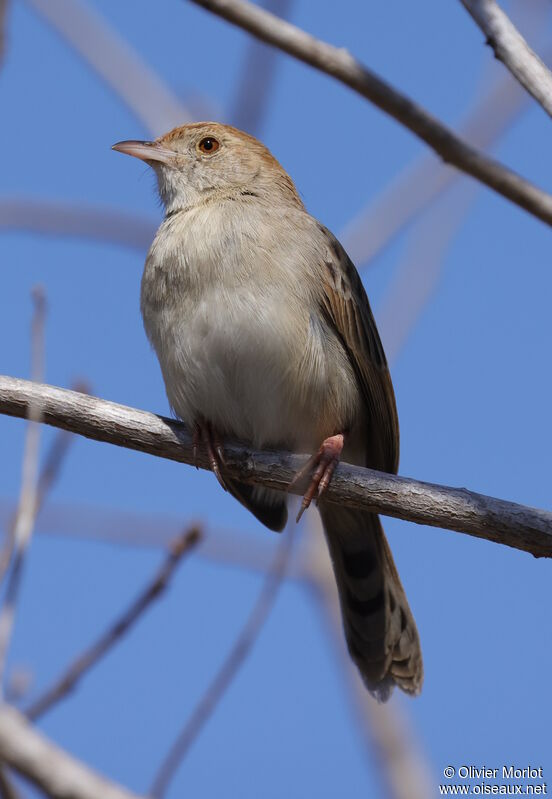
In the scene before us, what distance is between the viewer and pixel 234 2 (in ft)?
11.5

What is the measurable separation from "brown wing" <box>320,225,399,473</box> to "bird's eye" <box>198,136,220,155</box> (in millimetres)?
981

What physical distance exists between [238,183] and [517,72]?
9.25 ft

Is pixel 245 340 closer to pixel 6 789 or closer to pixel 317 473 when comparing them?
pixel 317 473

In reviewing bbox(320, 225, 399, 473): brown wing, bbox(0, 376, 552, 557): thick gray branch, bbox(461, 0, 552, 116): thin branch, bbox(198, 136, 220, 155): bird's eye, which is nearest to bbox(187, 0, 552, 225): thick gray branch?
bbox(461, 0, 552, 116): thin branch

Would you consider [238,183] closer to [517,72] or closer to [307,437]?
[307,437]

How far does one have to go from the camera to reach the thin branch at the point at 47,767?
170 centimetres

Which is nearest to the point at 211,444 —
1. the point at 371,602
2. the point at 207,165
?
the point at 371,602

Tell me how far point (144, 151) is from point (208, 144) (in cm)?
40

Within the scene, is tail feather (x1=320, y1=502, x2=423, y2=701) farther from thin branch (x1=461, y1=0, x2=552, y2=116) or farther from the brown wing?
thin branch (x1=461, y1=0, x2=552, y2=116)

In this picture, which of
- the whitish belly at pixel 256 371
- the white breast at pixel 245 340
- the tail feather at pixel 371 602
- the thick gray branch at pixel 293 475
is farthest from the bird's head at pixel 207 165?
the tail feather at pixel 371 602

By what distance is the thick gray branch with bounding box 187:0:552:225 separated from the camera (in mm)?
3494

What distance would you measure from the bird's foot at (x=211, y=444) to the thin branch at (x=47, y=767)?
339 centimetres

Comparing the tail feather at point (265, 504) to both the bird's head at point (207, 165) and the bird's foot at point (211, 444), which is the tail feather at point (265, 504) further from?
the bird's head at point (207, 165)

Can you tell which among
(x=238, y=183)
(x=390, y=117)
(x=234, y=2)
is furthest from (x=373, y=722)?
(x=234, y=2)
